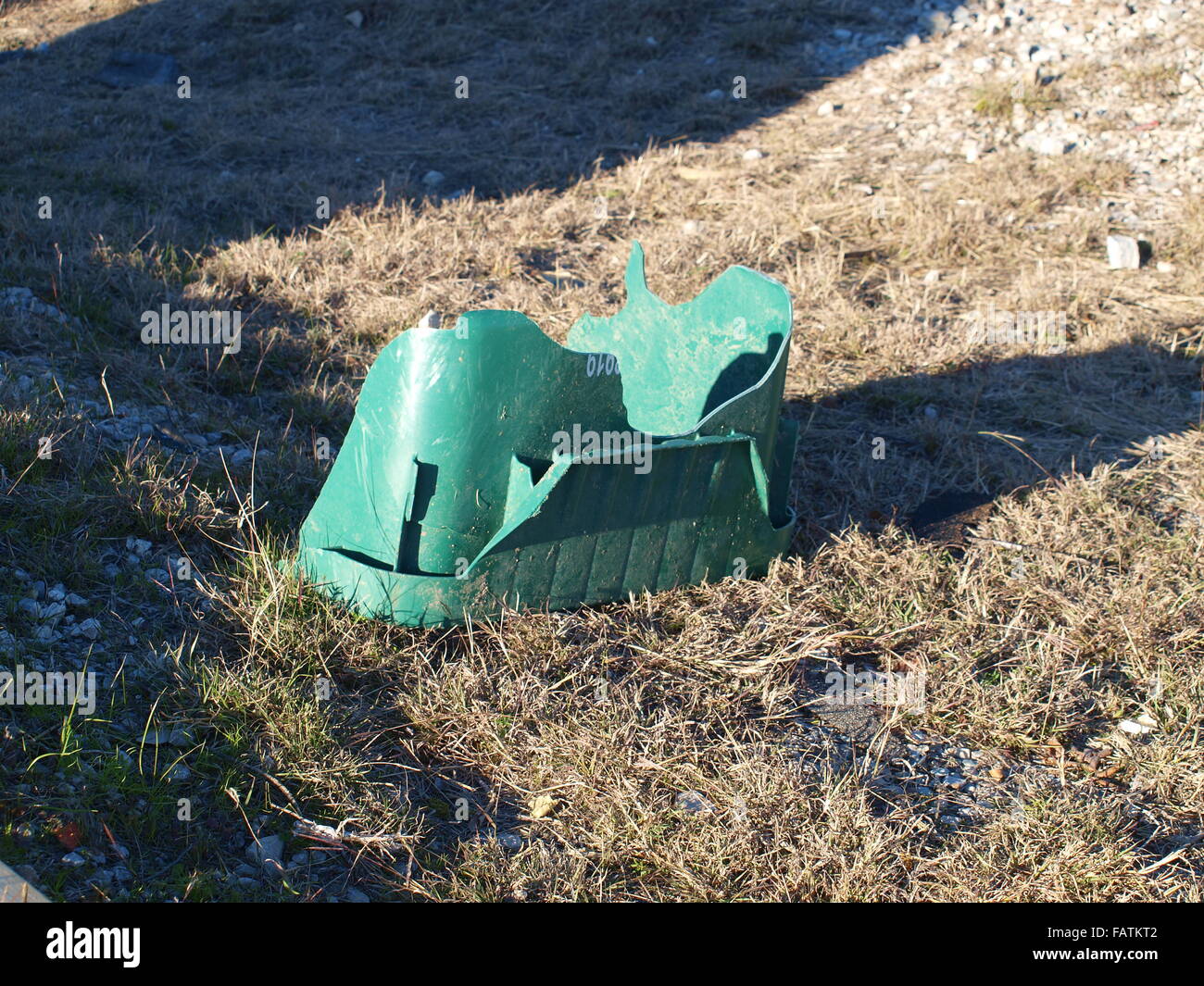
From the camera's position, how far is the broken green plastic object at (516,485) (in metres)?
2.32

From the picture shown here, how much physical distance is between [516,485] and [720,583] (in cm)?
67

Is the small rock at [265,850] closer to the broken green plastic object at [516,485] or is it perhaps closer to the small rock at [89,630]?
the broken green plastic object at [516,485]

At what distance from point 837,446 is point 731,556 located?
0.96 meters

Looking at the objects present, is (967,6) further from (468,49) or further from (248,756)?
(248,756)

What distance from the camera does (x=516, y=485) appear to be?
2.41m

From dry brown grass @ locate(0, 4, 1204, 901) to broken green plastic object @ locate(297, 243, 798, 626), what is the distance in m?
0.10

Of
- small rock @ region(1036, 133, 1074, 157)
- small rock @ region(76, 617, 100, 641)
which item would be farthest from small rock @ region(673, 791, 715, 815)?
small rock @ region(1036, 133, 1074, 157)

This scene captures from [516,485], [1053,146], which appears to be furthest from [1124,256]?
[516,485]

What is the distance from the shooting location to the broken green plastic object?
232cm

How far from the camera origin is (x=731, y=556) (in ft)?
9.02

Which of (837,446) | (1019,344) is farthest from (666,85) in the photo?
(837,446)

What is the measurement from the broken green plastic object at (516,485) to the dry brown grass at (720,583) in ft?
0.32

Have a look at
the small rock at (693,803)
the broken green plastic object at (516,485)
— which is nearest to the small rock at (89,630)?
the broken green plastic object at (516,485)

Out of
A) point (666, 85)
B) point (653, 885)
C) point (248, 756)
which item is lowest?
point (653, 885)
